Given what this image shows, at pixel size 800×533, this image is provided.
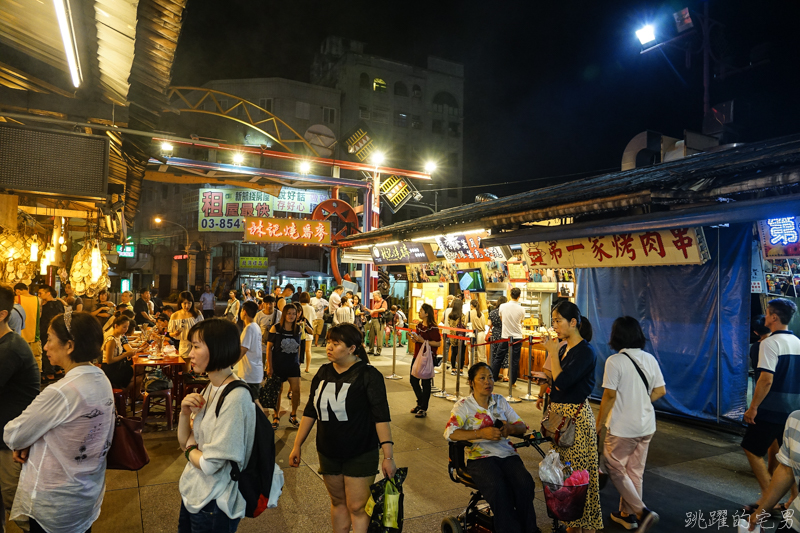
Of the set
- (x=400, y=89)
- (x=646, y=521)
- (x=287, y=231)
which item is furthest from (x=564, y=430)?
(x=400, y=89)

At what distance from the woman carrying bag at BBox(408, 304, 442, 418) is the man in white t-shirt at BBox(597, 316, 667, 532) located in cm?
421

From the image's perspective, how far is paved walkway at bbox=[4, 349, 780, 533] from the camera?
4.40 meters

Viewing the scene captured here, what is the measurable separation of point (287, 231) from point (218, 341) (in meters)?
13.3

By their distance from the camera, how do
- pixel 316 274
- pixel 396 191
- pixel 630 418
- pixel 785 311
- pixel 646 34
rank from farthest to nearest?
pixel 316 274
pixel 396 191
pixel 646 34
pixel 785 311
pixel 630 418

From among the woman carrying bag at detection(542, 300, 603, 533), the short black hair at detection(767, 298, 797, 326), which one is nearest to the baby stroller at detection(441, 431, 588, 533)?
the woman carrying bag at detection(542, 300, 603, 533)

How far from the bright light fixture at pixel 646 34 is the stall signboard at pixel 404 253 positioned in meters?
11.1

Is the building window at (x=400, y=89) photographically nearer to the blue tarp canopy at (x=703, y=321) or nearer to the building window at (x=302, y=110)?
the building window at (x=302, y=110)

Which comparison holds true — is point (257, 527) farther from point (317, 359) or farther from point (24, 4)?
point (317, 359)

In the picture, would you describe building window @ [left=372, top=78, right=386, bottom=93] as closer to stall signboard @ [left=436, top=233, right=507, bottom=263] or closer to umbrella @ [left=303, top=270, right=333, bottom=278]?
umbrella @ [left=303, top=270, right=333, bottom=278]

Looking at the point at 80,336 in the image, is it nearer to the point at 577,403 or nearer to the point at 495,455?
the point at 495,455

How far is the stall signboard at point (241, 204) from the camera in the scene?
2389cm

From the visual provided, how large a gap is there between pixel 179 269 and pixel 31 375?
4182 cm

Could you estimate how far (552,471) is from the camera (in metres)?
3.67

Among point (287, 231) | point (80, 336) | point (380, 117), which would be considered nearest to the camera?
point (80, 336)
